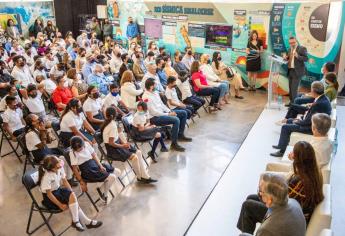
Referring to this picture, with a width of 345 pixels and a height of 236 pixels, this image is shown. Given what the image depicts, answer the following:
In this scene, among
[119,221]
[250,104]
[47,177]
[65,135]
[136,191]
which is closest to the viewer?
[47,177]

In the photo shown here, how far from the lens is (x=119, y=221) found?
3965mm

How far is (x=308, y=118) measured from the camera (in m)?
4.96

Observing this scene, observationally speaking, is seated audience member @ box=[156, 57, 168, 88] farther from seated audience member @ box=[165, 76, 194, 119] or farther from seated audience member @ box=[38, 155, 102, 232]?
seated audience member @ box=[38, 155, 102, 232]

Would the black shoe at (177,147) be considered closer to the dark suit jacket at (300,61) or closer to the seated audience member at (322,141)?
the seated audience member at (322,141)

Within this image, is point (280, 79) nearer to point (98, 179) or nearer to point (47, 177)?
point (98, 179)

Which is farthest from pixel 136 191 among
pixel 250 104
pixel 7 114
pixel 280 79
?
pixel 280 79

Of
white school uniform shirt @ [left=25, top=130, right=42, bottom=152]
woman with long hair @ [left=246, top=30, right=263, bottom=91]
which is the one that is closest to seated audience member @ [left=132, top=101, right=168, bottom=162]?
white school uniform shirt @ [left=25, top=130, right=42, bottom=152]

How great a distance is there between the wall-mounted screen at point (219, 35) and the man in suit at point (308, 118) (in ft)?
14.7

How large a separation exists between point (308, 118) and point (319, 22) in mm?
3784

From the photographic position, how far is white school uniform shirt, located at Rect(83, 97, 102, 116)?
5551mm

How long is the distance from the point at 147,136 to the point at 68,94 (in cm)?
188

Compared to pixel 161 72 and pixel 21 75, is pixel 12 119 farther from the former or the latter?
pixel 161 72

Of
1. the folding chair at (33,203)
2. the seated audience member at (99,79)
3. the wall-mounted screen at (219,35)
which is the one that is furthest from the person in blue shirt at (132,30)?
the folding chair at (33,203)

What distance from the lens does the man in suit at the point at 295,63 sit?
725cm
